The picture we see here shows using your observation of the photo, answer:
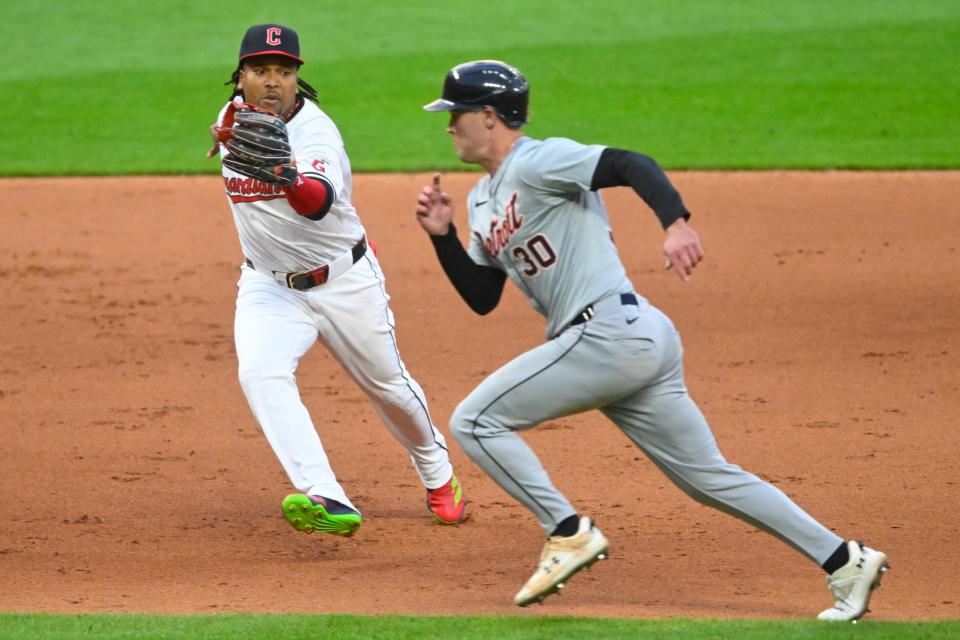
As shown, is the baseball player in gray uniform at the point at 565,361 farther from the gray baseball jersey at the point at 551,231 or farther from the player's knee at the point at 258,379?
the player's knee at the point at 258,379

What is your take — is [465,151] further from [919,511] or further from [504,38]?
[504,38]

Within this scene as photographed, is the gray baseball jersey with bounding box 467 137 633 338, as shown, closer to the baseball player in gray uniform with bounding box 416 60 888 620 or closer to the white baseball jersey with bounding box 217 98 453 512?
the baseball player in gray uniform with bounding box 416 60 888 620

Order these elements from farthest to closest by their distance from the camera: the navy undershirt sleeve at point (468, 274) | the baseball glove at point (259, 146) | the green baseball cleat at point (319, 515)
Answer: the green baseball cleat at point (319, 515) < the baseball glove at point (259, 146) < the navy undershirt sleeve at point (468, 274)

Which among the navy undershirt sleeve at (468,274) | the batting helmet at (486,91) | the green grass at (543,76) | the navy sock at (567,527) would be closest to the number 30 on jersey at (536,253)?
the navy undershirt sleeve at (468,274)

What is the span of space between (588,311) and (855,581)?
123cm

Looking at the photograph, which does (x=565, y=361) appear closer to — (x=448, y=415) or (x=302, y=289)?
(x=302, y=289)

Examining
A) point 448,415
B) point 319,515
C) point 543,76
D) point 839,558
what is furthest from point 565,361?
point 543,76

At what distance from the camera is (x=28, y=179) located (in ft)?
44.1

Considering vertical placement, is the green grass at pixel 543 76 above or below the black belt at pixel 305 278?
below

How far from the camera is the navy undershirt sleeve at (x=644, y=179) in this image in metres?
4.48

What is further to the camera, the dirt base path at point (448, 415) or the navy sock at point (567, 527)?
the dirt base path at point (448, 415)

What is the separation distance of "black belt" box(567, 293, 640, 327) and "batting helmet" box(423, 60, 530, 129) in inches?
26.7

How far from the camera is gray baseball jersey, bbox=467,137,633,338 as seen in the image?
469cm

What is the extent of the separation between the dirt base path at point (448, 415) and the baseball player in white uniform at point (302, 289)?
1.58 ft
